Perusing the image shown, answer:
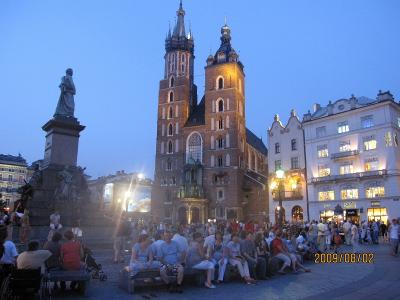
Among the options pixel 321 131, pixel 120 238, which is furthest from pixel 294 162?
pixel 120 238

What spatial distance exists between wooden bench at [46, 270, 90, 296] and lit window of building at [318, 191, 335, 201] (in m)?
37.9

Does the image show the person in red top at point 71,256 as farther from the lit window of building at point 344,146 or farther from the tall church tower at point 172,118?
the tall church tower at point 172,118

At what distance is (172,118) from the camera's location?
6581 cm

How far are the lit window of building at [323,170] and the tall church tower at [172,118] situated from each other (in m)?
25.2

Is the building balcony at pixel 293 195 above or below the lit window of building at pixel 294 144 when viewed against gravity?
below

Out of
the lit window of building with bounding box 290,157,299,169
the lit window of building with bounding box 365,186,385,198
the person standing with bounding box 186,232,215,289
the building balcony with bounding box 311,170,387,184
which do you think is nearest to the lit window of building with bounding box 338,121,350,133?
the building balcony with bounding box 311,170,387,184

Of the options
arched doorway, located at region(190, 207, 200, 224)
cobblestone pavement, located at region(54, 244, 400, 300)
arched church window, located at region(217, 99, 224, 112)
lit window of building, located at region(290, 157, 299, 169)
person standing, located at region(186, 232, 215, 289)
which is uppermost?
arched church window, located at region(217, 99, 224, 112)

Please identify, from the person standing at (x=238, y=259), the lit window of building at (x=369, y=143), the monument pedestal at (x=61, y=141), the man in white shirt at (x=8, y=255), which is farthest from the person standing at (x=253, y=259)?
the lit window of building at (x=369, y=143)

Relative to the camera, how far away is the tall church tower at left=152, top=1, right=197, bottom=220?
61.7m

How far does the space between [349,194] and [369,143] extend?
19.8 feet

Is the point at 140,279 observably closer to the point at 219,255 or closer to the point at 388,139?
the point at 219,255

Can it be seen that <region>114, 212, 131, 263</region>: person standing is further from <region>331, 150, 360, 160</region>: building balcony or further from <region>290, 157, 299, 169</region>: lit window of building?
<region>290, 157, 299, 169</region>: lit window of building

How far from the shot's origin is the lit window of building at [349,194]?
39938mm

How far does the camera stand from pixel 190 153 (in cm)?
6269
